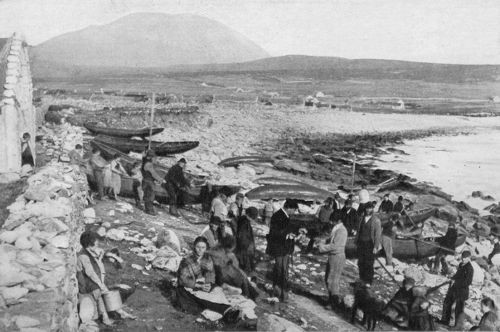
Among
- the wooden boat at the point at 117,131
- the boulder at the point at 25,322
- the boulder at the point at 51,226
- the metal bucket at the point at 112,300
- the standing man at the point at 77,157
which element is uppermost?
the wooden boat at the point at 117,131

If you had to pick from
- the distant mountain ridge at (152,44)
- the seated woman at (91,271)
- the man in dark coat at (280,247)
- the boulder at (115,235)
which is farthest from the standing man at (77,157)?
the man in dark coat at (280,247)

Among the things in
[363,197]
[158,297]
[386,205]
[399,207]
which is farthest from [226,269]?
[399,207]

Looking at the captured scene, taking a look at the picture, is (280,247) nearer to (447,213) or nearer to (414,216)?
(414,216)

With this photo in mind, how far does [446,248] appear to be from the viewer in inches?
195

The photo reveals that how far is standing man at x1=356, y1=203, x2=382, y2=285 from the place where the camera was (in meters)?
4.66

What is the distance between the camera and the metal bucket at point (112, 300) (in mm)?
3447

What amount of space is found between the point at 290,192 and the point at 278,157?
1.25 feet

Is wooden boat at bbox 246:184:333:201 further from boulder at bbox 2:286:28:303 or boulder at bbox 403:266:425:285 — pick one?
boulder at bbox 2:286:28:303

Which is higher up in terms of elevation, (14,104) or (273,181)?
(14,104)

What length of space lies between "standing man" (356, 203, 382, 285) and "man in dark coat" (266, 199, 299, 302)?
2.24ft

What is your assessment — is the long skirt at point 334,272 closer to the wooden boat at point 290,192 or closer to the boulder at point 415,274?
the wooden boat at point 290,192

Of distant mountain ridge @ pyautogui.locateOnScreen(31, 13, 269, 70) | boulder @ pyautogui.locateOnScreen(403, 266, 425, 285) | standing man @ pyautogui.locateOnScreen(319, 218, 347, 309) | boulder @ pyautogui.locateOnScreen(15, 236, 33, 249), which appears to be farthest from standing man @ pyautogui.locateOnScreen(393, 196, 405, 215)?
boulder @ pyautogui.locateOnScreen(15, 236, 33, 249)

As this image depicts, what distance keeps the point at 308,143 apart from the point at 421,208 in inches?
50.9

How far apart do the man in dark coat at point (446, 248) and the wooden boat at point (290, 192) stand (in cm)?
126
